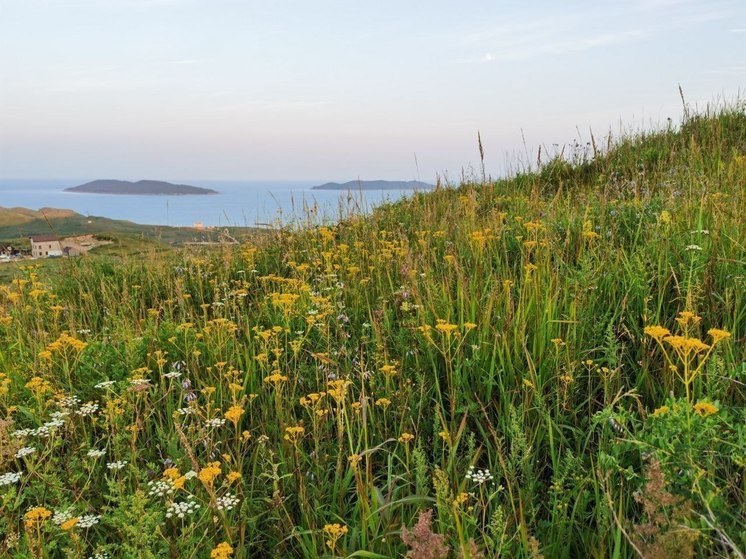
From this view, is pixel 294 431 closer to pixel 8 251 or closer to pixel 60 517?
pixel 60 517

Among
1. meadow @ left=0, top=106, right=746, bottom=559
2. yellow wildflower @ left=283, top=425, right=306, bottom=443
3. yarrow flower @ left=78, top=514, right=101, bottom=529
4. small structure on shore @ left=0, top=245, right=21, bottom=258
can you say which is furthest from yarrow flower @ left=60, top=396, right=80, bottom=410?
small structure on shore @ left=0, top=245, right=21, bottom=258

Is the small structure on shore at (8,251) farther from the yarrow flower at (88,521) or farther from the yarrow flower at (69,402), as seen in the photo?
the yarrow flower at (88,521)

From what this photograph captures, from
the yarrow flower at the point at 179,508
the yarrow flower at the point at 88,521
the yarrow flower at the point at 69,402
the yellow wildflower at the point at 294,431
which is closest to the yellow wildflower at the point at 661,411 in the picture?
the yellow wildflower at the point at 294,431

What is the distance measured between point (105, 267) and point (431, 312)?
525 centimetres

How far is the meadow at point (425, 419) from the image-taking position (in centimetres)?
172

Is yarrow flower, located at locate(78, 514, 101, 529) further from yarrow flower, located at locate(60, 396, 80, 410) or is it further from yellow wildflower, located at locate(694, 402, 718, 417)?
yellow wildflower, located at locate(694, 402, 718, 417)

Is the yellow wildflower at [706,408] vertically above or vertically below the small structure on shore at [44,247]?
below

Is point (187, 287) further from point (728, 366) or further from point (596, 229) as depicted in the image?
point (728, 366)

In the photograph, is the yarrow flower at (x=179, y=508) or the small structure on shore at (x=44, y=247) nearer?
the yarrow flower at (x=179, y=508)

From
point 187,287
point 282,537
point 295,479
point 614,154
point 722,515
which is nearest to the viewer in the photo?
point 722,515

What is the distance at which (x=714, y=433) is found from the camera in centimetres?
166

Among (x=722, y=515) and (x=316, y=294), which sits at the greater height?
(x=316, y=294)

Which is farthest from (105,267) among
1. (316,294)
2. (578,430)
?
(578,430)

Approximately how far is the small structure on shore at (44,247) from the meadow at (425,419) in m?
2.98
